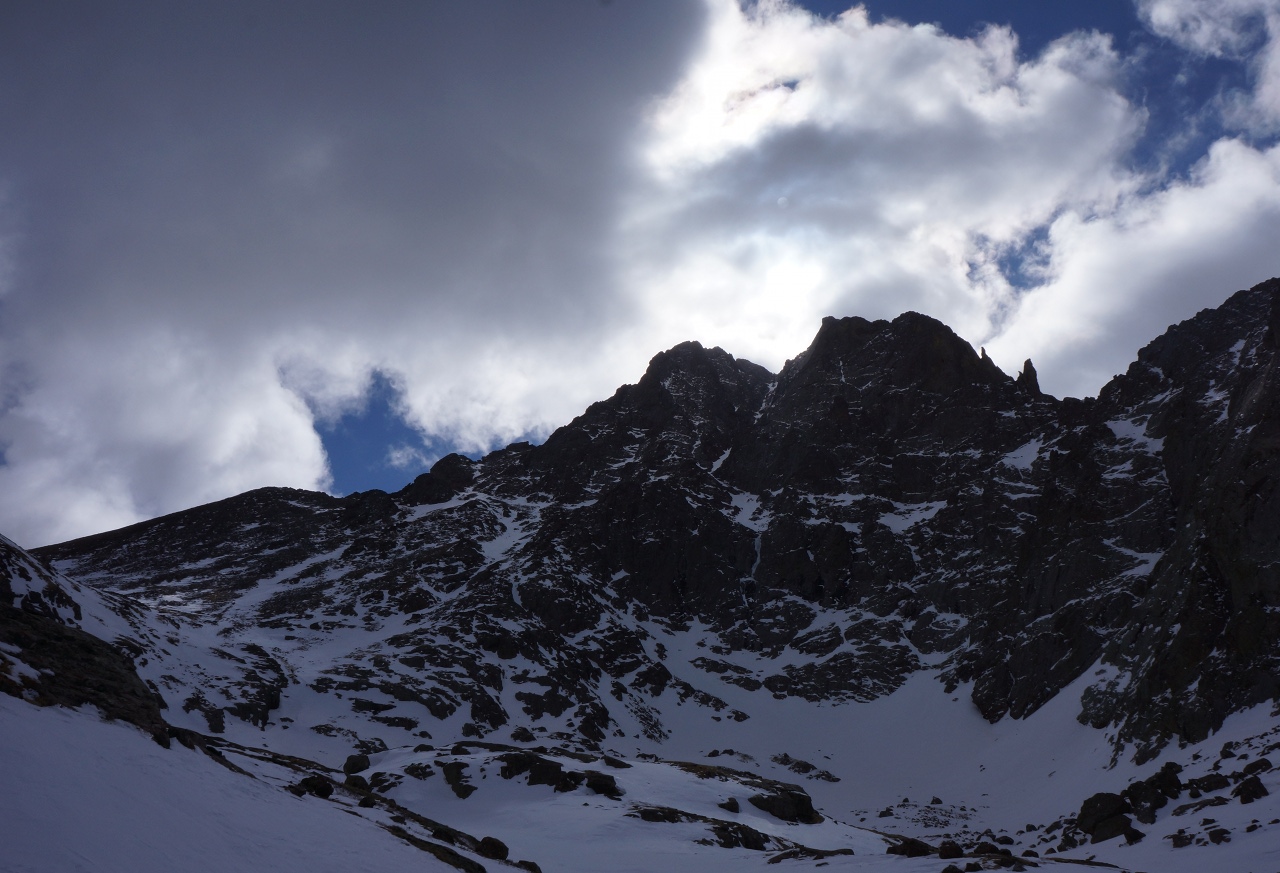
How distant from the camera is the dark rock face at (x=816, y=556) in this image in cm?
7538

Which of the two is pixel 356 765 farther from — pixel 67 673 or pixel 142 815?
pixel 142 815

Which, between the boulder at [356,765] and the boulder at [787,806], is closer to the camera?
the boulder at [787,806]

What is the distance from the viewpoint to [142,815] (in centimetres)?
1611

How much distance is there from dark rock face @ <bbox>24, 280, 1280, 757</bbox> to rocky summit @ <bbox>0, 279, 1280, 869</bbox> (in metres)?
0.55

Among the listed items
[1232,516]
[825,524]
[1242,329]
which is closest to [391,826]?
[1232,516]

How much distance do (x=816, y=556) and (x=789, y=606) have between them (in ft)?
34.6

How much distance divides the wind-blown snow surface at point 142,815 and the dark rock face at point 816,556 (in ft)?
122

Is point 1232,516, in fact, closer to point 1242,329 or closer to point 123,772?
point 1242,329

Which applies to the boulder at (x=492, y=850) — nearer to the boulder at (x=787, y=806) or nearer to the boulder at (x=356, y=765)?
the boulder at (x=787, y=806)

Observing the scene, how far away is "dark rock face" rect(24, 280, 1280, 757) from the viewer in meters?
75.4

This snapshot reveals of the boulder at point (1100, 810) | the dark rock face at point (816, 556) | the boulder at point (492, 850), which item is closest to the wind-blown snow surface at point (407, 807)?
the boulder at point (492, 850)

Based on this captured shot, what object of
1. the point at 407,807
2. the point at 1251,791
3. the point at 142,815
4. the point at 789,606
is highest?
the point at 789,606

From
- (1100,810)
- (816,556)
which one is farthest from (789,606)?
(1100,810)

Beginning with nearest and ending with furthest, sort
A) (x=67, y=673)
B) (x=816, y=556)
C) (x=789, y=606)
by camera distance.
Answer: (x=67, y=673) < (x=789, y=606) < (x=816, y=556)
